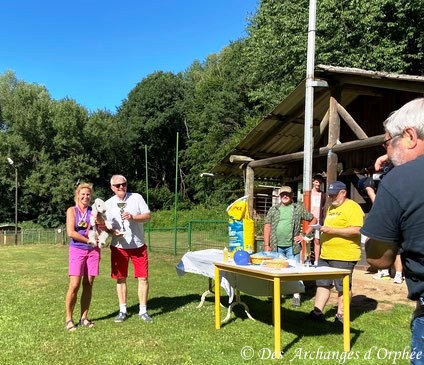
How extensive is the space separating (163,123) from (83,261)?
41.1m

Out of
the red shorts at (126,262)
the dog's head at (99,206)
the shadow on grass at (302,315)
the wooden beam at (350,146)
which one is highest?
the wooden beam at (350,146)

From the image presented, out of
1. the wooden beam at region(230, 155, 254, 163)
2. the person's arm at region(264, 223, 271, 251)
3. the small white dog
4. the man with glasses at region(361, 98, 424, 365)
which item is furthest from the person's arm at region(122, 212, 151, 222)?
the wooden beam at region(230, 155, 254, 163)

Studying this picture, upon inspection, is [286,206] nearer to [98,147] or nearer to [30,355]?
[30,355]

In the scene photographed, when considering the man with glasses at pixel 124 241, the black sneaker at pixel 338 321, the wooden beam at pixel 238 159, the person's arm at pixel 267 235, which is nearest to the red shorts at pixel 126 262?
the man with glasses at pixel 124 241

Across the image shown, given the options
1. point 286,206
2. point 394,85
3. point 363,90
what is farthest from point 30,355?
point 363,90

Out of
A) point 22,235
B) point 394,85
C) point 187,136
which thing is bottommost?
point 22,235

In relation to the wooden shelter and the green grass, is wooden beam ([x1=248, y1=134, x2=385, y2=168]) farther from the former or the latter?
the green grass

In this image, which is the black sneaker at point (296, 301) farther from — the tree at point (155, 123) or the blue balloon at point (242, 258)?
the tree at point (155, 123)

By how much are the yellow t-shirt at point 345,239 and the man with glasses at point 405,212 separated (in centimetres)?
371

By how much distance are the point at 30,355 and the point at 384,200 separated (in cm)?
413

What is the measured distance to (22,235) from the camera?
29500 millimetres

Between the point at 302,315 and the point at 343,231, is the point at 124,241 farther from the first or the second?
the point at 343,231

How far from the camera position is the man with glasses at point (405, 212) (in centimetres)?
186

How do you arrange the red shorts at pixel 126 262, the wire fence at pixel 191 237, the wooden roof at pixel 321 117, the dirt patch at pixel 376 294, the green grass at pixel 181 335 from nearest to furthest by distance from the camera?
the green grass at pixel 181 335 → the red shorts at pixel 126 262 → the dirt patch at pixel 376 294 → the wooden roof at pixel 321 117 → the wire fence at pixel 191 237
